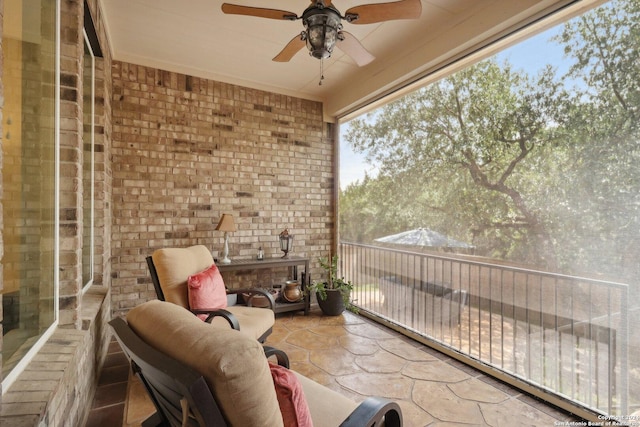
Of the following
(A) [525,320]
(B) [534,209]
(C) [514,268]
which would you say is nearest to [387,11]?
(B) [534,209]

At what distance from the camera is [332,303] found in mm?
3986

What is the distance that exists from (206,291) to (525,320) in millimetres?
2481

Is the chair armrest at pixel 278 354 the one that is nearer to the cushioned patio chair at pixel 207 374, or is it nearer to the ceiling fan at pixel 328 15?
the cushioned patio chair at pixel 207 374

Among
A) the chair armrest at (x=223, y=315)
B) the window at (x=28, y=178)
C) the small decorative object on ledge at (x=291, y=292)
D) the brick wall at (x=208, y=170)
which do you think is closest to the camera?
the window at (x=28, y=178)

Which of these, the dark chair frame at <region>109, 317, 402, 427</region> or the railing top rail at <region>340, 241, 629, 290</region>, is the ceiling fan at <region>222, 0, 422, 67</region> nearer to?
the dark chair frame at <region>109, 317, 402, 427</region>

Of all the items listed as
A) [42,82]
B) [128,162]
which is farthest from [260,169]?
[42,82]

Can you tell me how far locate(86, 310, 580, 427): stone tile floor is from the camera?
6.75 feet

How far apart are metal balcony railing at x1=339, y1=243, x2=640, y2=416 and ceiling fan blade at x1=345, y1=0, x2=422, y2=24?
1.99 metres

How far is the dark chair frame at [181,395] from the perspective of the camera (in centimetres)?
76

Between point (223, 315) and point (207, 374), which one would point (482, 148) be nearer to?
point (223, 315)

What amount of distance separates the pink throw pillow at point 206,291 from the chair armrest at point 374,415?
1.57m

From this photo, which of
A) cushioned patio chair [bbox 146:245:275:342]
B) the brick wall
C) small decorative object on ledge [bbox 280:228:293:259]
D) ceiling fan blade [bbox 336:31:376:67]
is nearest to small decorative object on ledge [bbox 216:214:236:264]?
the brick wall

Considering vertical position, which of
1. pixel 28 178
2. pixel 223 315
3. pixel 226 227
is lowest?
pixel 223 315

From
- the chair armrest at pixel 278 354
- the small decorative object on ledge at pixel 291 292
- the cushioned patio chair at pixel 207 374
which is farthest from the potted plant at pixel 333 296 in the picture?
the cushioned patio chair at pixel 207 374
